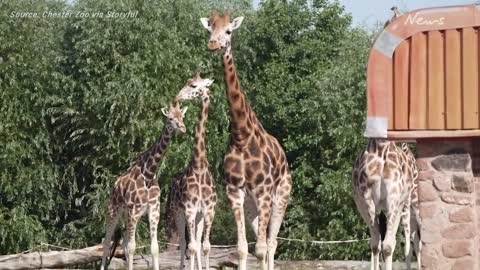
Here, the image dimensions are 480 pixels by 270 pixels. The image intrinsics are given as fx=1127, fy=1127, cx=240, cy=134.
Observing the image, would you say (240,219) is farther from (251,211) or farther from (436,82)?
(436,82)

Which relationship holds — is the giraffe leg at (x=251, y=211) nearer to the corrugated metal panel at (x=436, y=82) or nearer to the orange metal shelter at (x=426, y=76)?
the orange metal shelter at (x=426, y=76)

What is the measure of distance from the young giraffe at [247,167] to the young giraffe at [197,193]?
6.91ft

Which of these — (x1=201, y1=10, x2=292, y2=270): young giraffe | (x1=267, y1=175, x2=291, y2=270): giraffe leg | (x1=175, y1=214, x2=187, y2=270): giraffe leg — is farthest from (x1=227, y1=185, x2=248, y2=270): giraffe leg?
(x1=175, y1=214, x2=187, y2=270): giraffe leg

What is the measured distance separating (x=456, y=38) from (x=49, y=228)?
10.9 metres

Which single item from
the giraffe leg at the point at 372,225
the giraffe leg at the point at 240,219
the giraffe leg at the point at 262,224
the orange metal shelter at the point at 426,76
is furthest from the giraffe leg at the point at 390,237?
the orange metal shelter at the point at 426,76

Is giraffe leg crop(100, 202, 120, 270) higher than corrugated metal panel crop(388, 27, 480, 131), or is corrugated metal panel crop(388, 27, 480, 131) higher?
corrugated metal panel crop(388, 27, 480, 131)

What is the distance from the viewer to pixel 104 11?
1855 cm

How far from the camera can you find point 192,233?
13.0 m

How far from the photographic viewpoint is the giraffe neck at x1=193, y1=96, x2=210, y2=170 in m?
13.3

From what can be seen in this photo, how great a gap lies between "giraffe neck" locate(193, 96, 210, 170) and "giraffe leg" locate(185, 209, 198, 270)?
61 cm

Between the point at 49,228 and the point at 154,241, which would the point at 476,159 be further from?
the point at 49,228

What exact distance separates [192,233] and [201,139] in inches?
45.4

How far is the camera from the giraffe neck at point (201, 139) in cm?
1331

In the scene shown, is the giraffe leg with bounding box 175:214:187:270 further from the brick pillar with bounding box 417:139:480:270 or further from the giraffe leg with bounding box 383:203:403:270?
the brick pillar with bounding box 417:139:480:270
